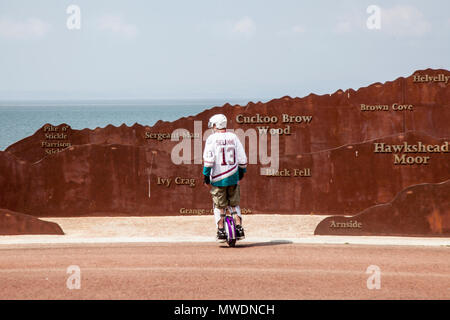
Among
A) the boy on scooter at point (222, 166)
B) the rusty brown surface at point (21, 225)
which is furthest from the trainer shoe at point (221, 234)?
the rusty brown surface at point (21, 225)

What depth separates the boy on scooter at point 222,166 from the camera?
11.5 meters

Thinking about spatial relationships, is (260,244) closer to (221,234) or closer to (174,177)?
(221,234)

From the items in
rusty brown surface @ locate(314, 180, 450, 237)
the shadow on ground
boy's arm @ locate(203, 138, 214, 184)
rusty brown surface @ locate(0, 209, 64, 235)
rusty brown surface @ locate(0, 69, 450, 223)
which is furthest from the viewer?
rusty brown surface @ locate(0, 69, 450, 223)

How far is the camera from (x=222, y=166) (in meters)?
11.6

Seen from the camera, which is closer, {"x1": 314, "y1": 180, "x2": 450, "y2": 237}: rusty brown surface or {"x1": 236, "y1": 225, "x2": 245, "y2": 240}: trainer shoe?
{"x1": 236, "y1": 225, "x2": 245, "y2": 240}: trainer shoe

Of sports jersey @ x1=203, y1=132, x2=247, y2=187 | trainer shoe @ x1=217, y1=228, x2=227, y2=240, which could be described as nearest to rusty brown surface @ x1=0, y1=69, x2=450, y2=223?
trainer shoe @ x1=217, y1=228, x2=227, y2=240

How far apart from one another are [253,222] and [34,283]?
7018 mm

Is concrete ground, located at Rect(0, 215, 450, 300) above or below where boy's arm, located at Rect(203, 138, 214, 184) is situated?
below

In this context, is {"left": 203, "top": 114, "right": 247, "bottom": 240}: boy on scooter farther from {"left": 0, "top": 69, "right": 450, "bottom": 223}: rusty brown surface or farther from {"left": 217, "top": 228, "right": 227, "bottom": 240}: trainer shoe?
{"left": 0, "top": 69, "right": 450, "bottom": 223}: rusty brown surface

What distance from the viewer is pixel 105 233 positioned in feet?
48.9

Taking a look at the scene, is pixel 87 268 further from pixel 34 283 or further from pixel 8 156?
pixel 8 156

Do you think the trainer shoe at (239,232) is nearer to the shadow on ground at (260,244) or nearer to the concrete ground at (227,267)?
the concrete ground at (227,267)

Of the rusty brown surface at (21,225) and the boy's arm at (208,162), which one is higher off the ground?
the boy's arm at (208,162)

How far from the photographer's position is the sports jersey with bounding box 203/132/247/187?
11.6 metres
